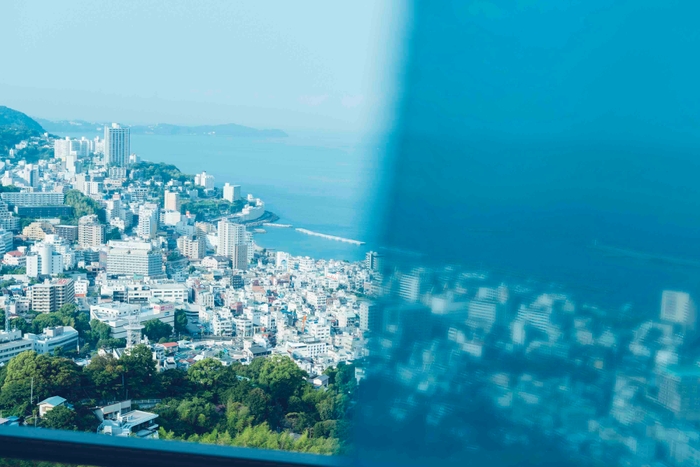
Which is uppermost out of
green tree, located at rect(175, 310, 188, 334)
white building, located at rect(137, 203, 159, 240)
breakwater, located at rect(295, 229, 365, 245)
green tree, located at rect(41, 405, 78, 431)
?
breakwater, located at rect(295, 229, 365, 245)

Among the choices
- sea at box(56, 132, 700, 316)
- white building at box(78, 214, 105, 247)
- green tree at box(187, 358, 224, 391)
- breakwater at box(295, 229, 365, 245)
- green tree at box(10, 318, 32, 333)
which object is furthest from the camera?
white building at box(78, 214, 105, 247)

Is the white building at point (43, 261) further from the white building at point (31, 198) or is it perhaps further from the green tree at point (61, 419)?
the green tree at point (61, 419)

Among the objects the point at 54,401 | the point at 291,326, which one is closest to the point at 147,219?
the point at 54,401

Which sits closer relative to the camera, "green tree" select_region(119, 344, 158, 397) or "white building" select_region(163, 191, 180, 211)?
"green tree" select_region(119, 344, 158, 397)

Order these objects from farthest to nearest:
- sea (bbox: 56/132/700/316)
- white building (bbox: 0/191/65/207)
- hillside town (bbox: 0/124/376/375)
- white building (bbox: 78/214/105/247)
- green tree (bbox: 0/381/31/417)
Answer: white building (bbox: 0/191/65/207) → white building (bbox: 78/214/105/247) → green tree (bbox: 0/381/31/417) → hillside town (bbox: 0/124/376/375) → sea (bbox: 56/132/700/316)

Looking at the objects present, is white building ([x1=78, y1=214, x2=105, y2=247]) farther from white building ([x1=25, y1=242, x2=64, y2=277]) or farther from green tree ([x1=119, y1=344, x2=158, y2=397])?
green tree ([x1=119, y1=344, x2=158, y2=397])

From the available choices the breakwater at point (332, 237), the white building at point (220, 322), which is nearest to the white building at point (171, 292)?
the white building at point (220, 322)

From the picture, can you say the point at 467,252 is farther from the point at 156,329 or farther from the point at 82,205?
the point at 82,205

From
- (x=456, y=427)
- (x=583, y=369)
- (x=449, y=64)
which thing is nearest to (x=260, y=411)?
(x=456, y=427)

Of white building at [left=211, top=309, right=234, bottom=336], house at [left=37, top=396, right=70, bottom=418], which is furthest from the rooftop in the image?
white building at [left=211, top=309, right=234, bottom=336]
